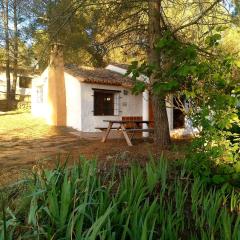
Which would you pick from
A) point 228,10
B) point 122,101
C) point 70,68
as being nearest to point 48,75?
point 70,68

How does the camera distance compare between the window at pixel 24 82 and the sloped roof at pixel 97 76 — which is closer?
the sloped roof at pixel 97 76

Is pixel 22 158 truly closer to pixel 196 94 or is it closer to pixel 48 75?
pixel 196 94

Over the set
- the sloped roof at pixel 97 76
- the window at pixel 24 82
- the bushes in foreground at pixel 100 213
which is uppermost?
the window at pixel 24 82

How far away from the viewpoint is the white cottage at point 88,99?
17391 mm

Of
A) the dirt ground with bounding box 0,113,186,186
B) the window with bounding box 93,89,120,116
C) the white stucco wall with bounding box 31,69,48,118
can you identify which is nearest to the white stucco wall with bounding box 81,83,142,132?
the window with bounding box 93,89,120,116

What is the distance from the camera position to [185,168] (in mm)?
4664

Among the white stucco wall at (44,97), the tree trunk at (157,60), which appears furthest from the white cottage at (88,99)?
the tree trunk at (157,60)

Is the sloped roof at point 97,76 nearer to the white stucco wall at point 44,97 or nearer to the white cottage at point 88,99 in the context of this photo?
the white cottage at point 88,99

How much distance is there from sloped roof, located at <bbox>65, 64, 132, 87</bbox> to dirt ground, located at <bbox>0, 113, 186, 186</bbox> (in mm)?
2577

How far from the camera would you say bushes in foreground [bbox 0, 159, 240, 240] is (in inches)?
100

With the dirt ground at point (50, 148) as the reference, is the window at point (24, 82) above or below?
above

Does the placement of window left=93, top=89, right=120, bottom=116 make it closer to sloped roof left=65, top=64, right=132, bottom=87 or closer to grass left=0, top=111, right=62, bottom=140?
sloped roof left=65, top=64, right=132, bottom=87

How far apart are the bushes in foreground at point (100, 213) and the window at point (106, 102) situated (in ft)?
46.3

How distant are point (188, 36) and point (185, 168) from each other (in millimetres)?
5199
